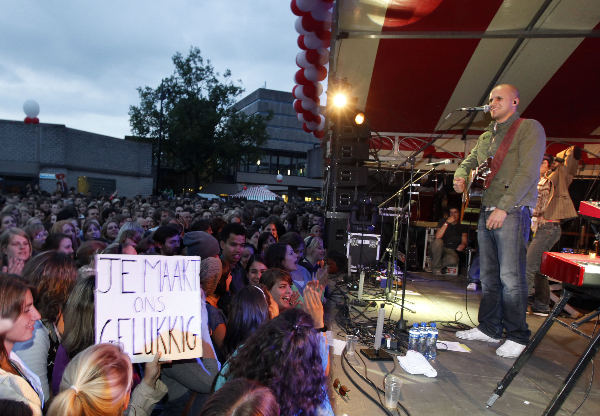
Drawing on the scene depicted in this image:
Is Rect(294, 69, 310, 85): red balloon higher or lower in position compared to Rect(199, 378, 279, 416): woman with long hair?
higher

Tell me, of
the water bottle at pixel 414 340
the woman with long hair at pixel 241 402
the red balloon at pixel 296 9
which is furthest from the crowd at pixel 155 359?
the red balloon at pixel 296 9

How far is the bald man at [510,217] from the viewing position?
3.46 meters

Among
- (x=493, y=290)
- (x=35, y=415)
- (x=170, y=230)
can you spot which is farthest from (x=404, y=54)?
(x=35, y=415)

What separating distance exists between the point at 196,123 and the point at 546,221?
37.6m

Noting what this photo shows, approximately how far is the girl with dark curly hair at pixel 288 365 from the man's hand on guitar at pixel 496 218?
2.33 meters

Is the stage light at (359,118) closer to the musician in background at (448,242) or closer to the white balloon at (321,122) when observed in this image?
the musician in background at (448,242)

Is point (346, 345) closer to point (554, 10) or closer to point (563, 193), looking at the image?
point (563, 193)

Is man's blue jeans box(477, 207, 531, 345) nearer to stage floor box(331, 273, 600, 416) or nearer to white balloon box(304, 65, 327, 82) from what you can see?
stage floor box(331, 273, 600, 416)

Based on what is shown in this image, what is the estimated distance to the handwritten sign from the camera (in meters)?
2.17

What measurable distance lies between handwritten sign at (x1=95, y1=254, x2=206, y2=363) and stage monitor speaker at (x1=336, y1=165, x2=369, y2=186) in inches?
229

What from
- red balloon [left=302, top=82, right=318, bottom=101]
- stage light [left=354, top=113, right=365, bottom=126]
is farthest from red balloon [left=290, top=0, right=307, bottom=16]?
red balloon [left=302, top=82, right=318, bottom=101]

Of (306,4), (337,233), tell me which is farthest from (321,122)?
(306,4)

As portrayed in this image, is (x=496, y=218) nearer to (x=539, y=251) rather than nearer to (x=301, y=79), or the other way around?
(x=539, y=251)

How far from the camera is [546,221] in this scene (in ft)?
18.1
